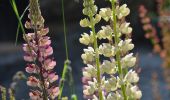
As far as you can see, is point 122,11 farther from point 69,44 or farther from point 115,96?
point 69,44

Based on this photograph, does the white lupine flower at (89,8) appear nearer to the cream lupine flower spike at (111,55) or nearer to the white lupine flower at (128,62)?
the cream lupine flower spike at (111,55)

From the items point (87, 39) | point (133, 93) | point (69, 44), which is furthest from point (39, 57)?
point (69, 44)

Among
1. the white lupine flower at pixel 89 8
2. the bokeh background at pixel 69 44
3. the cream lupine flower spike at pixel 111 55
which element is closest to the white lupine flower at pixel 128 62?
the cream lupine flower spike at pixel 111 55

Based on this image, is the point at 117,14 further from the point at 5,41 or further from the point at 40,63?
Result: the point at 5,41

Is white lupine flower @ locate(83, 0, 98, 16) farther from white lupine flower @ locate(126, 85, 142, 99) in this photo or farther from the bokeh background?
the bokeh background

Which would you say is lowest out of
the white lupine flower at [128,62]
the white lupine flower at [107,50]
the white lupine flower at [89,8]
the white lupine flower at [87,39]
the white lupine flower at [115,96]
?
the white lupine flower at [115,96]
